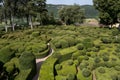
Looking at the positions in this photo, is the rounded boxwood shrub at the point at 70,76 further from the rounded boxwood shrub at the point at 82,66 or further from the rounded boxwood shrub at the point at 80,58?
the rounded boxwood shrub at the point at 80,58

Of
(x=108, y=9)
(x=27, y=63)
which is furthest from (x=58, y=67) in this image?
(x=108, y=9)

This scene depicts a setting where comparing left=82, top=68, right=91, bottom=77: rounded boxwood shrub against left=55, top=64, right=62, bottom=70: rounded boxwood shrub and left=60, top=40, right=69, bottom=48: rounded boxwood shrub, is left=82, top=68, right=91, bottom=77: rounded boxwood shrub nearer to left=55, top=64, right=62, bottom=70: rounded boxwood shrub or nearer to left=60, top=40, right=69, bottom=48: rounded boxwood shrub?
left=55, top=64, right=62, bottom=70: rounded boxwood shrub

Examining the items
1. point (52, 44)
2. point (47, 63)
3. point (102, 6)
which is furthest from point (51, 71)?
point (102, 6)

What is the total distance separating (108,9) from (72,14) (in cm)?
2650

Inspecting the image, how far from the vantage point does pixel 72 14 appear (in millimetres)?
78188

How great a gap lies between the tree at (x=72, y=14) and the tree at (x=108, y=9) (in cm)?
2277

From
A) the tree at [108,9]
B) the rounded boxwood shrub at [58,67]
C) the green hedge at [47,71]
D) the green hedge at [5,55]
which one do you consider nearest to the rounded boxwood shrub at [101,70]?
the rounded boxwood shrub at [58,67]

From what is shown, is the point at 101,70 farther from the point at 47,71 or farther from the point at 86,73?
the point at 47,71

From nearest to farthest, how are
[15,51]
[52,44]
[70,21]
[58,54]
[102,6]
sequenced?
[58,54]
[15,51]
[52,44]
[102,6]
[70,21]

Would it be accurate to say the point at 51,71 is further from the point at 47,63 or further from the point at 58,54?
the point at 58,54

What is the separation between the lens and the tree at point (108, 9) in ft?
169

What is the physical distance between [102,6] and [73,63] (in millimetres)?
28568

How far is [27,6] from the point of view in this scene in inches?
2280

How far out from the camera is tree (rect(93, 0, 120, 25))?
51.6m
